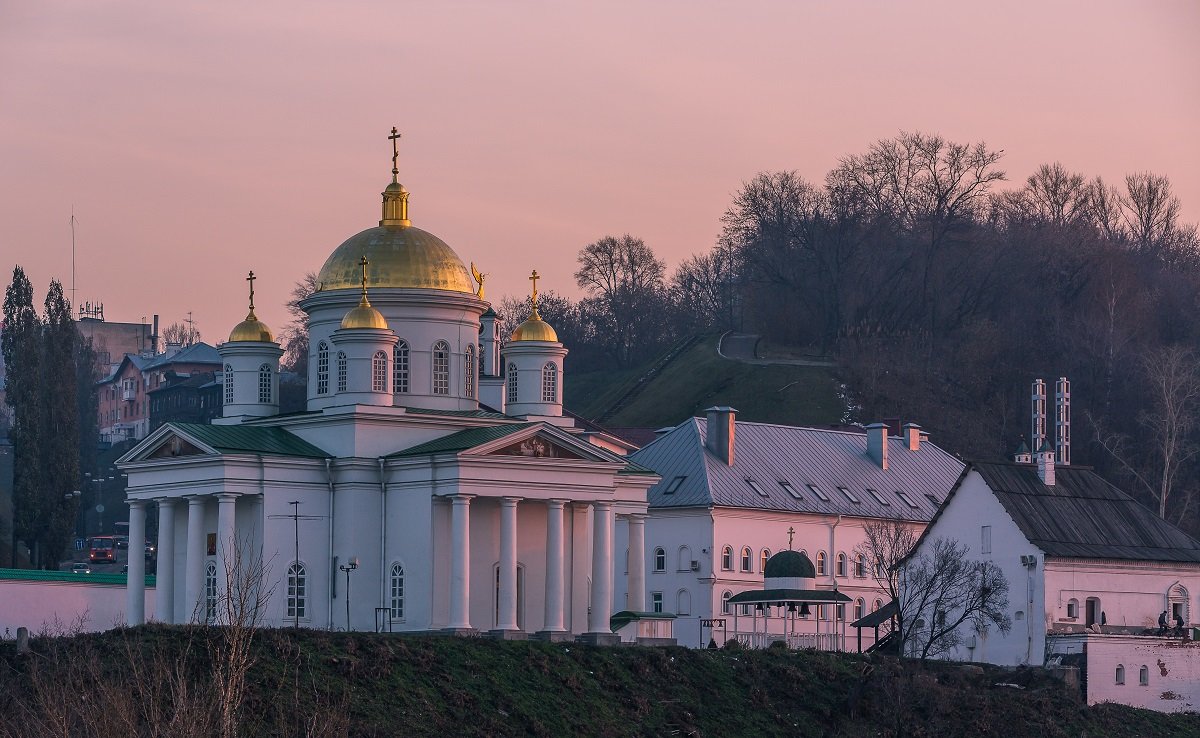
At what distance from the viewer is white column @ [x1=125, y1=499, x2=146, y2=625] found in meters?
62.4

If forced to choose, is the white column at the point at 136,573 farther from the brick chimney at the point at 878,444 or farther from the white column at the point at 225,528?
the brick chimney at the point at 878,444

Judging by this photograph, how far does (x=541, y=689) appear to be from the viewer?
5281 cm

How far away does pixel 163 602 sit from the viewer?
62062 mm

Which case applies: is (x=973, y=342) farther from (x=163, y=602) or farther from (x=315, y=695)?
(x=315, y=695)

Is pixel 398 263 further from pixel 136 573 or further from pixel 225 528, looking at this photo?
pixel 136 573

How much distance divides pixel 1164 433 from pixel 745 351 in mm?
34215

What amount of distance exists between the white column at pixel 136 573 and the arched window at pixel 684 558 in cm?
2243

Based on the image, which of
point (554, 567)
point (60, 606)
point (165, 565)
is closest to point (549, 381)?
point (554, 567)

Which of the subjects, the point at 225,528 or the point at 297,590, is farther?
the point at 297,590

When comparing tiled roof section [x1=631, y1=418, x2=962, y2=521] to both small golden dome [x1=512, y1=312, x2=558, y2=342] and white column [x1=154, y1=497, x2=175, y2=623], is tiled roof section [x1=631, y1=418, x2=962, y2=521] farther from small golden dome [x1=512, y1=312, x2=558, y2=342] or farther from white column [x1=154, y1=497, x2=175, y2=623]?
Answer: white column [x1=154, y1=497, x2=175, y2=623]

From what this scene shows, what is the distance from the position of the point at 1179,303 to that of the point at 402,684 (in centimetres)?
7480

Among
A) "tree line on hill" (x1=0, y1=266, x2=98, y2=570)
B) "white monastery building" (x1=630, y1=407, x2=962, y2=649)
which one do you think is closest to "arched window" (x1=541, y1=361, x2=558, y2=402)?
"white monastery building" (x1=630, y1=407, x2=962, y2=649)

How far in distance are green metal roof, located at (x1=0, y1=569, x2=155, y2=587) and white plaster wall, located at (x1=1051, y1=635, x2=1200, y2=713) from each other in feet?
90.1

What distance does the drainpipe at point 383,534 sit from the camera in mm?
61219
